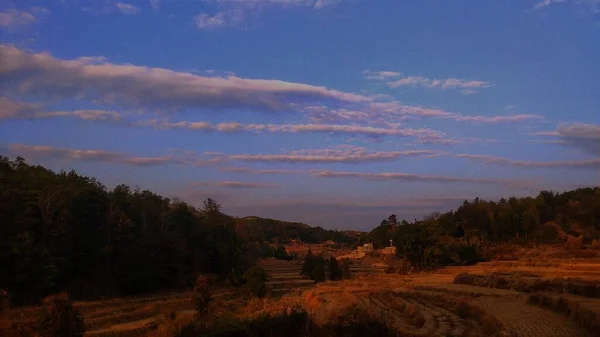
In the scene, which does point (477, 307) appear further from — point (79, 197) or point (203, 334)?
point (79, 197)

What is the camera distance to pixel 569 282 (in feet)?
110

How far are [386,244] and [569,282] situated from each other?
3621 inches

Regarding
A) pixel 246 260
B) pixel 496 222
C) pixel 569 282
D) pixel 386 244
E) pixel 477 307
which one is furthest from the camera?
pixel 386 244

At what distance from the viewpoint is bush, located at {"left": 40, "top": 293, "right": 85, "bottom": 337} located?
45.0 feet

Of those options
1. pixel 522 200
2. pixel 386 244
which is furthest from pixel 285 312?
pixel 386 244

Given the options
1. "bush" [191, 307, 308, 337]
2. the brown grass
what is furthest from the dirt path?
"bush" [191, 307, 308, 337]

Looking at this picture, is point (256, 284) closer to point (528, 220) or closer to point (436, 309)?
point (436, 309)

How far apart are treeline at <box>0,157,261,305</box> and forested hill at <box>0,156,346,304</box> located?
0.20 feet

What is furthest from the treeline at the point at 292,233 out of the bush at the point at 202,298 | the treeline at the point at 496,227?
the bush at the point at 202,298

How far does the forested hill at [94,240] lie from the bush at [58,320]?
24601 millimetres

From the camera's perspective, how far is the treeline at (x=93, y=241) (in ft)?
122

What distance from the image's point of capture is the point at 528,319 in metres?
22.9

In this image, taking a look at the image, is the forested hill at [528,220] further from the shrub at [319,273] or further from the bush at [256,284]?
the bush at [256,284]

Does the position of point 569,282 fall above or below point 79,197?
below
